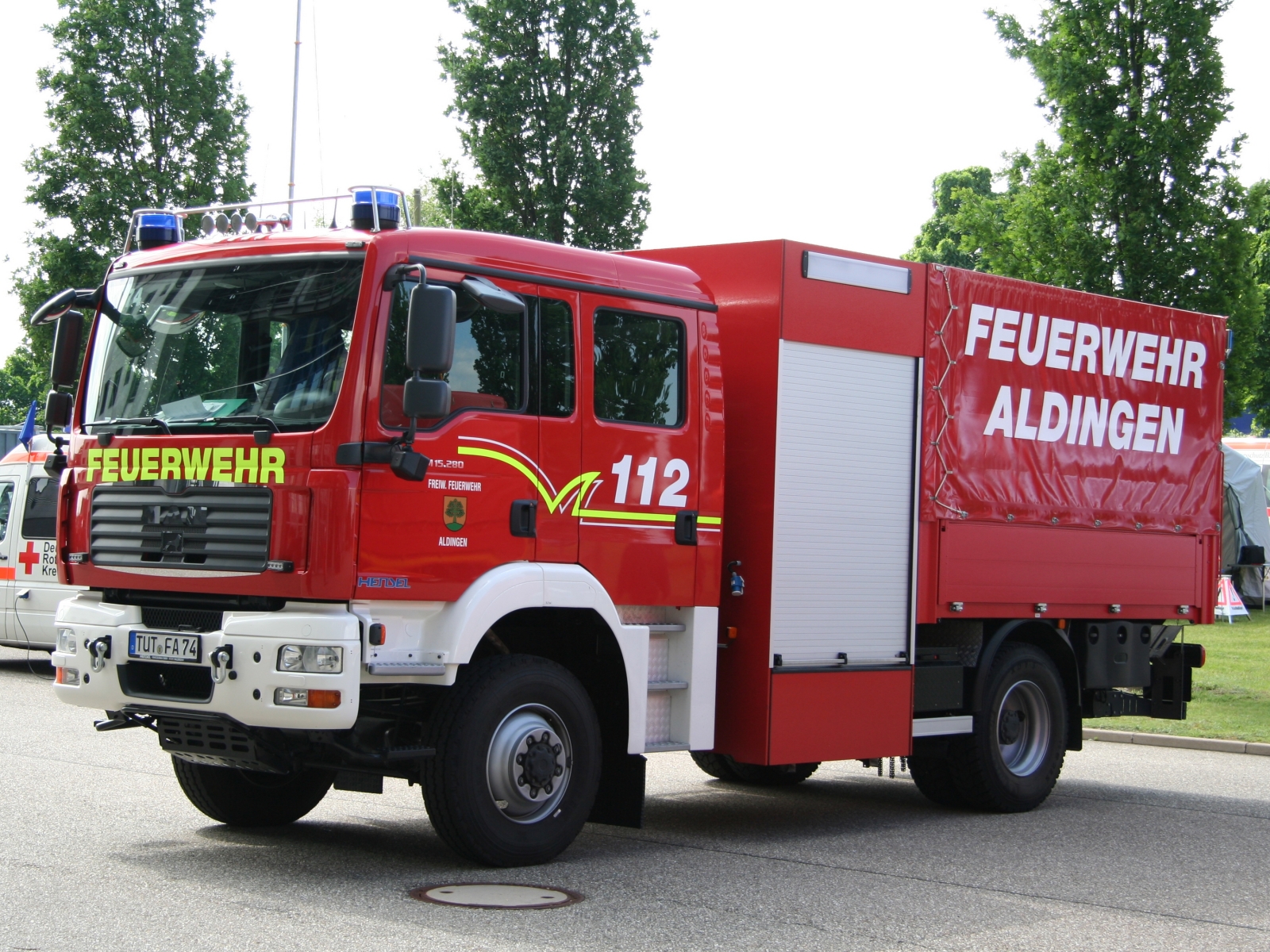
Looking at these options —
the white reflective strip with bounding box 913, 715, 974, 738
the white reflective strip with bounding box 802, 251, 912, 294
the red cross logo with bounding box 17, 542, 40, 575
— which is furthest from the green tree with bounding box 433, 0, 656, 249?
the white reflective strip with bounding box 913, 715, 974, 738

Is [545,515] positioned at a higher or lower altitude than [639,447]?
lower

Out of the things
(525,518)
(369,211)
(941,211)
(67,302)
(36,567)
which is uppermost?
(941,211)

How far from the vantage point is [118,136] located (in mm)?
26547

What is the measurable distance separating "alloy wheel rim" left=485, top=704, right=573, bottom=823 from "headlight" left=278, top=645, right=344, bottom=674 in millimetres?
995

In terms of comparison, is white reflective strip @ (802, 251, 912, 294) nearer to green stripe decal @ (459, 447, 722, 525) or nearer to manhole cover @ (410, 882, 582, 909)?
green stripe decal @ (459, 447, 722, 525)

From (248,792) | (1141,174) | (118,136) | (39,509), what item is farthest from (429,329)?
(118,136)

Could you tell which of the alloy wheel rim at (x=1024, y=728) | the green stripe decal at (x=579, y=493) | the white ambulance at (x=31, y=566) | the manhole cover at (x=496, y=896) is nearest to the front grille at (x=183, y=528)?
the green stripe decal at (x=579, y=493)

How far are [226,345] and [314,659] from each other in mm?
1703

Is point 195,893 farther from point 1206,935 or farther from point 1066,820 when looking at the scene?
point 1066,820

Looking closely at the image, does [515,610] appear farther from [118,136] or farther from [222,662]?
→ [118,136]

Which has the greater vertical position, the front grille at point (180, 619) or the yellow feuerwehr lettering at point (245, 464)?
the yellow feuerwehr lettering at point (245, 464)

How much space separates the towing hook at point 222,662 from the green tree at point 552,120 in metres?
21.6

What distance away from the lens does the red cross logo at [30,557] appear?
18141mm

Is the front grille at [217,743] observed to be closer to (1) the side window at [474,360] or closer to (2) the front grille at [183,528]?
(2) the front grille at [183,528]
